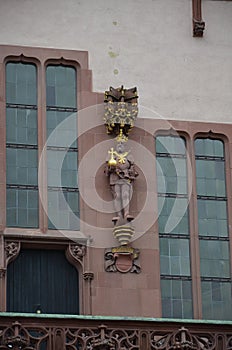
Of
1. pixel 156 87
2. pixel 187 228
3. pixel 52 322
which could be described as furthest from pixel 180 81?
pixel 52 322

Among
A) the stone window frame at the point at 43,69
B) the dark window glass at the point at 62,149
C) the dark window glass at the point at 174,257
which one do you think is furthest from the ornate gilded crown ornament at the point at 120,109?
the dark window glass at the point at 174,257

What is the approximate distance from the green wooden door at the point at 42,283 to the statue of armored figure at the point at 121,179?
1035mm

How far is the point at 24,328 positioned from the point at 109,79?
16.0 feet

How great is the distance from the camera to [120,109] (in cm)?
2823

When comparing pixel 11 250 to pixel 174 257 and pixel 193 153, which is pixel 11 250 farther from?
→ pixel 193 153

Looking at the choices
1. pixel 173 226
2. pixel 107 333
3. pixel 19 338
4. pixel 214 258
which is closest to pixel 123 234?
pixel 173 226

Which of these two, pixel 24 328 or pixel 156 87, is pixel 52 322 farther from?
pixel 156 87

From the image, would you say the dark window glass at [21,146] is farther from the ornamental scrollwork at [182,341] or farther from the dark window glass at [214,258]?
the ornamental scrollwork at [182,341]

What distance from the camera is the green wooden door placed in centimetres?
2706

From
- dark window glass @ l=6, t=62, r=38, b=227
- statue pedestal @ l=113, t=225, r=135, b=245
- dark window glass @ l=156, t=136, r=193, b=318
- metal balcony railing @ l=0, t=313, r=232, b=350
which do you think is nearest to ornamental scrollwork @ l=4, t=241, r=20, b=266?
dark window glass @ l=6, t=62, r=38, b=227

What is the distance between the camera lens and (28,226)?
90.1 feet

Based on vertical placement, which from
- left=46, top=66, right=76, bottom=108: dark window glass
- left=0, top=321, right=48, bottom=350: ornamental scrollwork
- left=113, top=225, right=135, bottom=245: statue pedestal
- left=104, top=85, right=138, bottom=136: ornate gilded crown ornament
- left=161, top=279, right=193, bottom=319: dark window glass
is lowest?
left=0, top=321, right=48, bottom=350: ornamental scrollwork

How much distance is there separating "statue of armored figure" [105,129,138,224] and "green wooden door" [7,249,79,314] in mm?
1035

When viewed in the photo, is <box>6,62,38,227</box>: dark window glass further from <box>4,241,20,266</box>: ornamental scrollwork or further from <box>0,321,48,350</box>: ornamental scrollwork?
<box>0,321,48,350</box>: ornamental scrollwork
